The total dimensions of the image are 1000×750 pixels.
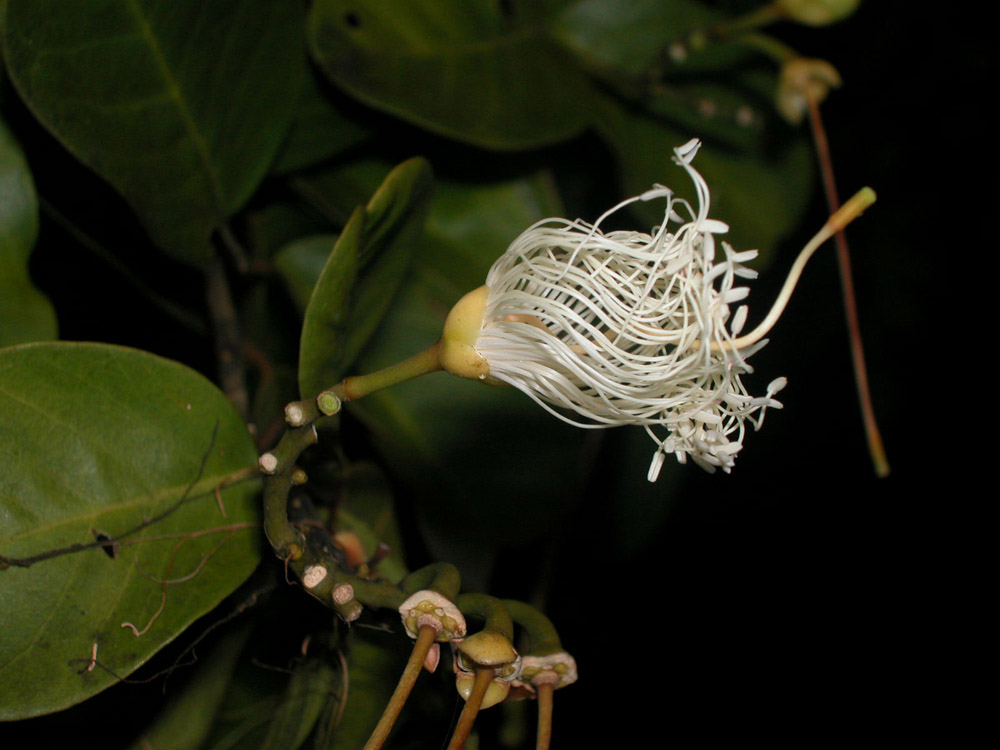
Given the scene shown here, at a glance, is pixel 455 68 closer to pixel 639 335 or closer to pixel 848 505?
pixel 639 335

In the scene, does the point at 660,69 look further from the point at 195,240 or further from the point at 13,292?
the point at 13,292

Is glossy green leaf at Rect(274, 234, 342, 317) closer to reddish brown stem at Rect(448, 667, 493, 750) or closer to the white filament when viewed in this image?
the white filament

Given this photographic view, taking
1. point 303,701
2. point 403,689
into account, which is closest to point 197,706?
point 303,701

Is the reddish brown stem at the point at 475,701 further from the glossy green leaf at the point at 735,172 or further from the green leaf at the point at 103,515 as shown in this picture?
the glossy green leaf at the point at 735,172

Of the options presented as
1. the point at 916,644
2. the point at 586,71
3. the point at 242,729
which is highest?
the point at 586,71

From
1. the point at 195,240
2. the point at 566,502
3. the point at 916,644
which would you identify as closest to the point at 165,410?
the point at 195,240

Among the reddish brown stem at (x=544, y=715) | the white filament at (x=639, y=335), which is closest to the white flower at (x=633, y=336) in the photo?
the white filament at (x=639, y=335)

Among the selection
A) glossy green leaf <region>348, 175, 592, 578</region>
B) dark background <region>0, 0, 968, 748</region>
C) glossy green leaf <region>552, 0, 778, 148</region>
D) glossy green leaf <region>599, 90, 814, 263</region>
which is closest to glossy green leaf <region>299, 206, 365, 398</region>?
glossy green leaf <region>348, 175, 592, 578</region>
